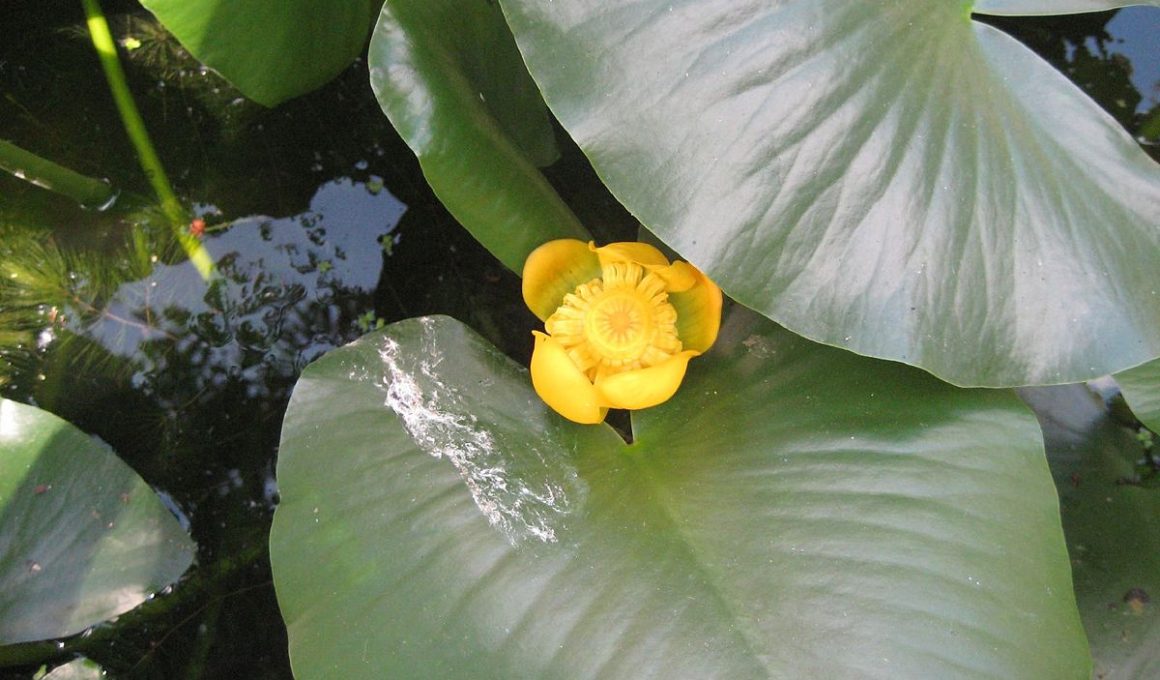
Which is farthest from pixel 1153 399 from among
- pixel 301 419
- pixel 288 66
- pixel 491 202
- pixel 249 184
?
pixel 249 184

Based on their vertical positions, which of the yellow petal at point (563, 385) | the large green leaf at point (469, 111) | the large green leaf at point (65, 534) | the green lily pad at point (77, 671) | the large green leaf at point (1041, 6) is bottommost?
the green lily pad at point (77, 671)

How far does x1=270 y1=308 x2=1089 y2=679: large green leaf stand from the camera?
654 mm

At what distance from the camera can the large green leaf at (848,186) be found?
65 cm

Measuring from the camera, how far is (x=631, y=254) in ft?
2.62

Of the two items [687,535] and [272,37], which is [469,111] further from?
[687,535]

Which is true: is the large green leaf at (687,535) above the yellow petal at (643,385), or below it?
below

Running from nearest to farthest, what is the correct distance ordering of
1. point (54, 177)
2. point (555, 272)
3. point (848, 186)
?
point (848, 186) → point (555, 272) → point (54, 177)

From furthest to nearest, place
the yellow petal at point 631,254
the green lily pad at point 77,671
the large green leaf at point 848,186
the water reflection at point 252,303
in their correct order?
the water reflection at point 252,303
the green lily pad at point 77,671
the yellow petal at point 631,254
the large green leaf at point 848,186

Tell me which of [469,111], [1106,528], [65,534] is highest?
[469,111]

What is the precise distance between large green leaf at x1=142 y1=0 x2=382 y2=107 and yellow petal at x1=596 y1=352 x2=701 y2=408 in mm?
575

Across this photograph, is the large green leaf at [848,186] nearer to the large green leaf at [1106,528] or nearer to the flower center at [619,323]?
the flower center at [619,323]

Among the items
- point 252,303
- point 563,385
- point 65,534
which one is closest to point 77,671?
point 65,534

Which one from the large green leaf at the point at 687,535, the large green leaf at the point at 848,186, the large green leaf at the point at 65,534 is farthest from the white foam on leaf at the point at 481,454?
the large green leaf at the point at 65,534

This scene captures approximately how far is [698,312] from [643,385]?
0.51 feet
